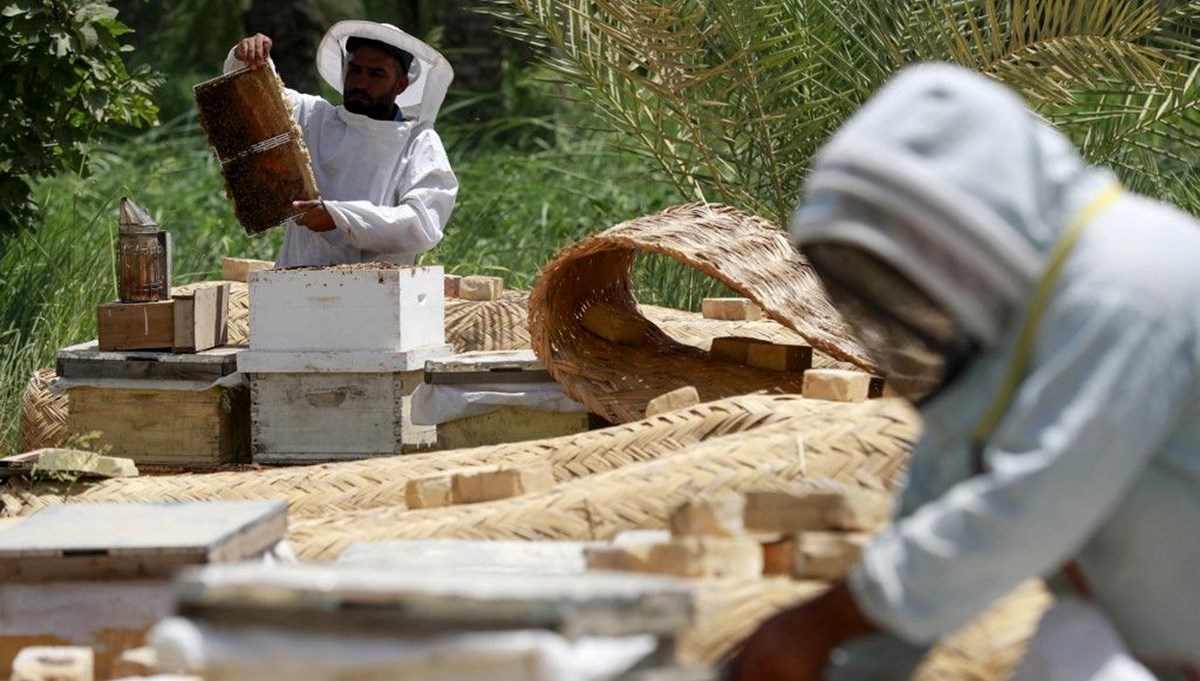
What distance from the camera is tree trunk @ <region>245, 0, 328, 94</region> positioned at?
1429 cm

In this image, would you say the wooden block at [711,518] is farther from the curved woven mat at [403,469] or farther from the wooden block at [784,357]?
the wooden block at [784,357]

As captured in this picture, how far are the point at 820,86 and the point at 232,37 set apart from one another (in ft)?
38.8

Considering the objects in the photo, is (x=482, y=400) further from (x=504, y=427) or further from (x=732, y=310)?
(x=732, y=310)

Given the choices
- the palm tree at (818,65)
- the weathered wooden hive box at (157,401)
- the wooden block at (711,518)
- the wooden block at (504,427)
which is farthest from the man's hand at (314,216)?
the wooden block at (711,518)

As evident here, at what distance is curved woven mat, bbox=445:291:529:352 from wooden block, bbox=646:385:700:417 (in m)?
2.22

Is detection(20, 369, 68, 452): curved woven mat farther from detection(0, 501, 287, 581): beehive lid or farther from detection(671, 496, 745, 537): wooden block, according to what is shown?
detection(671, 496, 745, 537): wooden block

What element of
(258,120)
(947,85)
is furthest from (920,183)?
(258,120)

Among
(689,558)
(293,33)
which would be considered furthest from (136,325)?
(293,33)

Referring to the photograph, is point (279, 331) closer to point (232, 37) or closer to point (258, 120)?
point (258, 120)

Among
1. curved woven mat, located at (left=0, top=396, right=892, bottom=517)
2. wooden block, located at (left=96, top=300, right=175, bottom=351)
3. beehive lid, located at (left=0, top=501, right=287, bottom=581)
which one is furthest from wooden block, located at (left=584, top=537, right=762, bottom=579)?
wooden block, located at (left=96, top=300, right=175, bottom=351)

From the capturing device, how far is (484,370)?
21.5 feet

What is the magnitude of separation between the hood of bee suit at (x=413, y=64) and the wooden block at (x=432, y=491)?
325cm

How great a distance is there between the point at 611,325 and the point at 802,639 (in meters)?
4.15

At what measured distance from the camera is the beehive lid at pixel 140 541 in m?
3.62
